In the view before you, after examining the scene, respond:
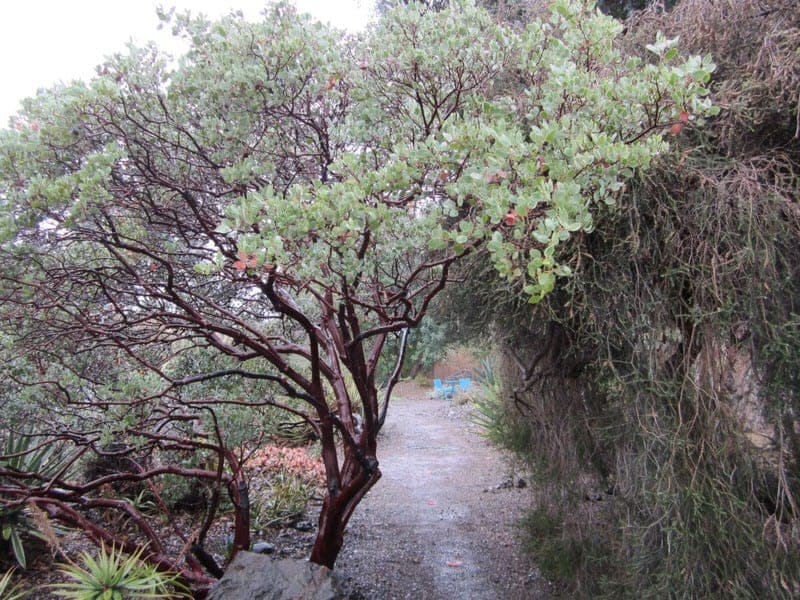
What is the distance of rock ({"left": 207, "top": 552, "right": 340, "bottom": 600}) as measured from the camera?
2736 millimetres

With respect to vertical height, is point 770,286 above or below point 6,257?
below

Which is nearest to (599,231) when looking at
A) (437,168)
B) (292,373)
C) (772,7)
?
(437,168)

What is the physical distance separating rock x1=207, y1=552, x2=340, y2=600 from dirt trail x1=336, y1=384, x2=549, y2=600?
3.32ft

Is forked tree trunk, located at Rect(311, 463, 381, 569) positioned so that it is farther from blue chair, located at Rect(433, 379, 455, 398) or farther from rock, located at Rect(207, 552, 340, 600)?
blue chair, located at Rect(433, 379, 455, 398)

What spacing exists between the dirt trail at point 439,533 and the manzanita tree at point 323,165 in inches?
35.0

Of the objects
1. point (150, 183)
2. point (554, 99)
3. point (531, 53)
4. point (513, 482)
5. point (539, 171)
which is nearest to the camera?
point (539, 171)

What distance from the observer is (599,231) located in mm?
2465

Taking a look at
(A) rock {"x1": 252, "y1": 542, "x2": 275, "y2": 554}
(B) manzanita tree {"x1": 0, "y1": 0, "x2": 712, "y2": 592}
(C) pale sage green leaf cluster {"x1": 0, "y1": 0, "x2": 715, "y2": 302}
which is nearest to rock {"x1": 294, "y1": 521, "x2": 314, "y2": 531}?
(A) rock {"x1": 252, "y1": 542, "x2": 275, "y2": 554}

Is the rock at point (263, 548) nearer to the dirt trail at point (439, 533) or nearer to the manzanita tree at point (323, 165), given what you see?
the dirt trail at point (439, 533)

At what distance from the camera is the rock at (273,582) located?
2.74m

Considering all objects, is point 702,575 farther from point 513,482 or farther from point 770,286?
point 513,482

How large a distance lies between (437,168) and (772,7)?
5.41 feet

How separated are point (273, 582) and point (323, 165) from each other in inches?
81.4

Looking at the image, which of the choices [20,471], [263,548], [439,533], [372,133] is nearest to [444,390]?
[439,533]
